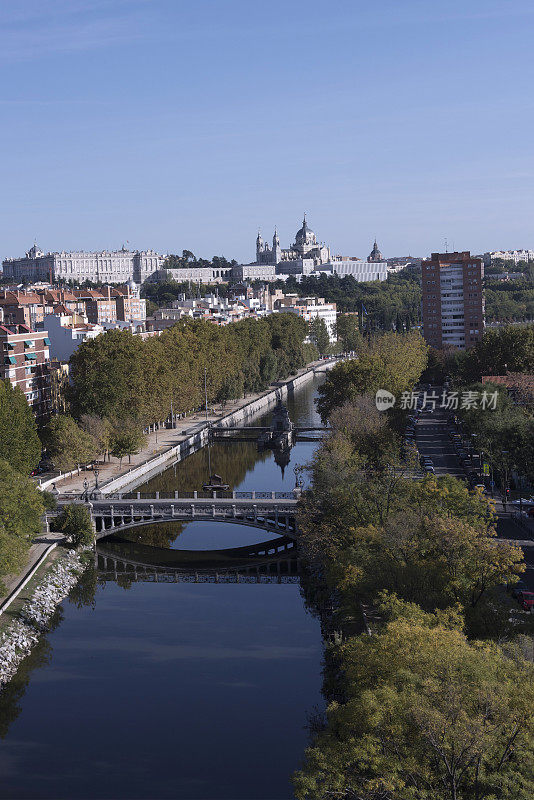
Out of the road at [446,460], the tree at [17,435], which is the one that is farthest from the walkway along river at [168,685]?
the road at [446,460]

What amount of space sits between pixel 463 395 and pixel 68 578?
24.4 m

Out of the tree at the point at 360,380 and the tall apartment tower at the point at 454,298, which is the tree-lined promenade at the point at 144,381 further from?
the tall apartment tower at the point at 454,298

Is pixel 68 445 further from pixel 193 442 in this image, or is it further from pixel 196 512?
pixel 193 442

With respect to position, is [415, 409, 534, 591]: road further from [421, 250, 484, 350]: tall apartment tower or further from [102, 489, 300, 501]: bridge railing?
[421, 250, 484, 350]: tall apartment tower

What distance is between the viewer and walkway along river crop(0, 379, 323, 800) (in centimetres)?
1936

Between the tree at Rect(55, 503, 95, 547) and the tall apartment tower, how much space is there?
5192 centimetres

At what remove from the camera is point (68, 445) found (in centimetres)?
4228

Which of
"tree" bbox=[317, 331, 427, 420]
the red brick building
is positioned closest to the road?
"tree" bbox=[317, 331, 427, 420]

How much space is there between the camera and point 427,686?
1448 centimetres

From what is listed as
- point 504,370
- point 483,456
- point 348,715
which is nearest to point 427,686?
point 348,715

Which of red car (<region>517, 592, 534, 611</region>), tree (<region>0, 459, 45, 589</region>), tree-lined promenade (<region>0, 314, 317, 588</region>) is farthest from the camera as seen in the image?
tree-lined promenade (<region>0, 314, 317, 588</region>)

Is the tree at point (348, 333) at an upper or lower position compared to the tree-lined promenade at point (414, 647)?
upper

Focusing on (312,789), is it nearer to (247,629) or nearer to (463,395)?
(247,629)

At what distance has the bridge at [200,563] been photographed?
31750mm
